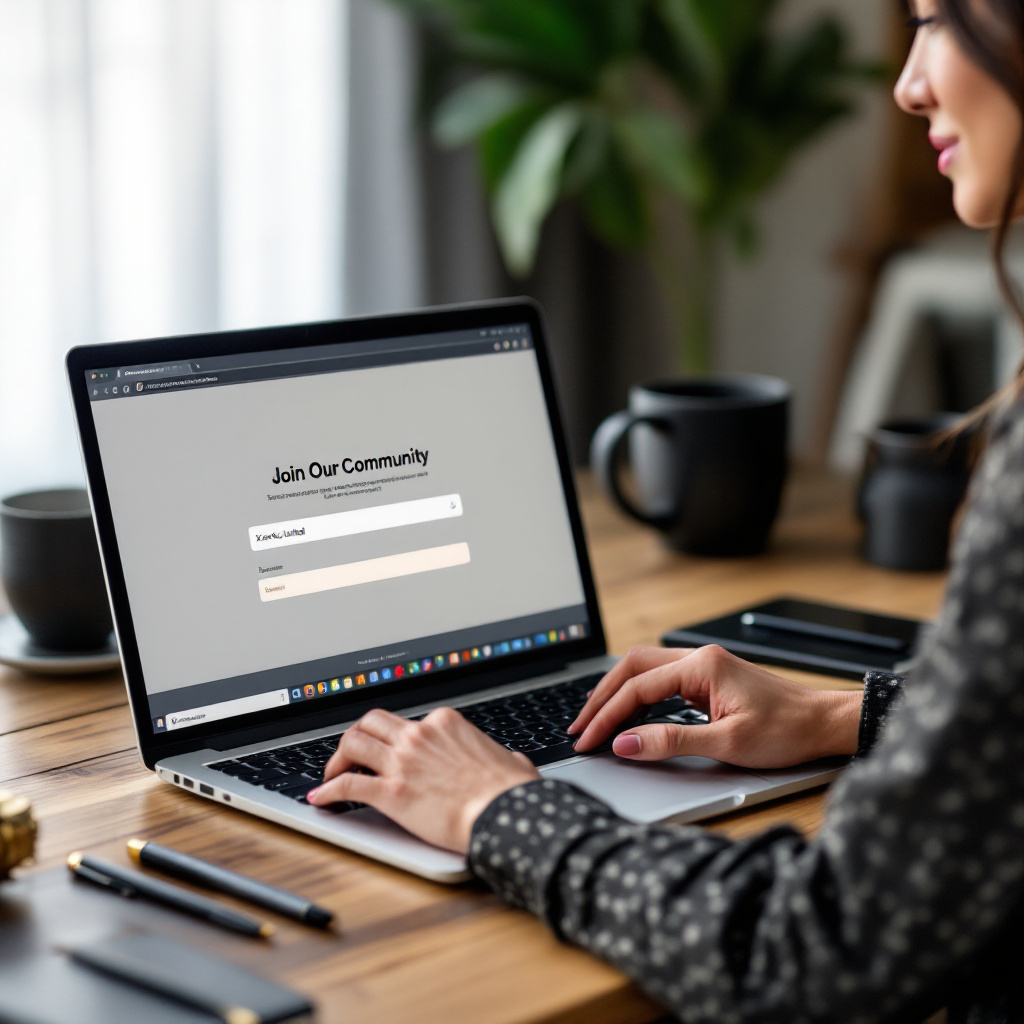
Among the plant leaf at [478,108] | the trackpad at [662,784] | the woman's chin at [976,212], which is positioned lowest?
the trackpad at [662,784]

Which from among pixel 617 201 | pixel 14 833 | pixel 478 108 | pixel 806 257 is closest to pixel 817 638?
pixel 14 833

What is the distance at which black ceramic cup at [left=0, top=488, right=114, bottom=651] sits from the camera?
41.6 inches

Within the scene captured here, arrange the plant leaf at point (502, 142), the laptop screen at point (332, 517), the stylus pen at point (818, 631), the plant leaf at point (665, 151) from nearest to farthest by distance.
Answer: the laptop screen at point (332, 517) → the stylus pen at point (818, 631) → the plant leaf at point (665, 151) → the plant leaf at point (502, 142)

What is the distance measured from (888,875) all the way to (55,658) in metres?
0.73

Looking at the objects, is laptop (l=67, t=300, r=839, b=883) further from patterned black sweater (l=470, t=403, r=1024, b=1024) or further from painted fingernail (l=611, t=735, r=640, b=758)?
patterned black sweater (l=470, t=403, r=1024, b=1024)

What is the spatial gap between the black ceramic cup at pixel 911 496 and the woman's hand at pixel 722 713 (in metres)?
0.53

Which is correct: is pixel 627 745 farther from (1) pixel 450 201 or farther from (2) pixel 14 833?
(1) pixel 450 201

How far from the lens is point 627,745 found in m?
0.86

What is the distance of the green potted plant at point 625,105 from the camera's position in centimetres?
260

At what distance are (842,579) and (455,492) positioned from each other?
55 centimetres

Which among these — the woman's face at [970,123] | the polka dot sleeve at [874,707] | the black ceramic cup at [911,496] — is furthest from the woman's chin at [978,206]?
the black ceramic cup at [911,496]

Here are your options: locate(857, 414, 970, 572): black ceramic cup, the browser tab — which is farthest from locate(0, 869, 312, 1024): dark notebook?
locate(857, 414, 970, 572): black ceramic cup

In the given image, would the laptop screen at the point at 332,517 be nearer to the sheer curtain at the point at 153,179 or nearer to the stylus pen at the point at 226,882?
the stylus pen at the point at 226,882

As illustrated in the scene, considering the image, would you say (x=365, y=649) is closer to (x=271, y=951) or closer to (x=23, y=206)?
(x=271, y=951)
